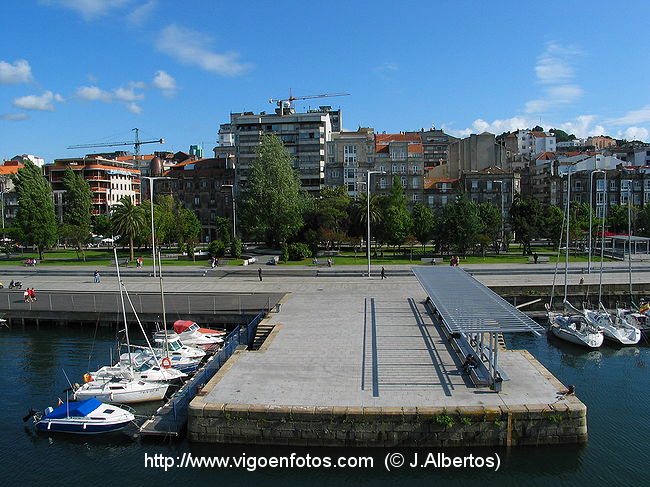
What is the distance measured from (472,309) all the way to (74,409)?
59.8 ft

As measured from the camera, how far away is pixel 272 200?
8275cm

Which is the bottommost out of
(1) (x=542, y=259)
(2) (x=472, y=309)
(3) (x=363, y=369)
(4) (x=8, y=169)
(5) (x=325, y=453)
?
(5) (x=325, y=453)

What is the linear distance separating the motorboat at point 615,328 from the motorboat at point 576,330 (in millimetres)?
405

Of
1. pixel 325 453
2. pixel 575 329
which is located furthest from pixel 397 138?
pixel 325 453

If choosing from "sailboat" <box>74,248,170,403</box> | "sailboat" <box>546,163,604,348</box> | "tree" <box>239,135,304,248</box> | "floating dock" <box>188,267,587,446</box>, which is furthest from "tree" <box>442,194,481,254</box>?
"sailboat" <box>74,248,170,403</box>

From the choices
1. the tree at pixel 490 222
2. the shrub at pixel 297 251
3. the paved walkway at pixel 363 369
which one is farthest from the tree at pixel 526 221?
the paved walkway at pixel 363 369

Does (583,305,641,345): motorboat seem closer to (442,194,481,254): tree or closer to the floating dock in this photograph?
the floating dock

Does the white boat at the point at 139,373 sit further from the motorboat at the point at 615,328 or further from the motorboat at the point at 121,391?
the motorboat at the point at 615,328

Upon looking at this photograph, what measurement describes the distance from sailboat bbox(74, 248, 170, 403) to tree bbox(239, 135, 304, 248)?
171 ft

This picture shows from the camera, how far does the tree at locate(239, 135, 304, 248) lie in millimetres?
81875

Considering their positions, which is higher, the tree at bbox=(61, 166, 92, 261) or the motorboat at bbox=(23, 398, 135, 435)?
the tree at bbox=(61, 166, 92, 261)

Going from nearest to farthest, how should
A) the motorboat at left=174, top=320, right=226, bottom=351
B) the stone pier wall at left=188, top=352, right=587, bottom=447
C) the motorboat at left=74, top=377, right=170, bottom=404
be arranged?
the stone pier wall at left=188, top=352, right=587, bottom=447 → the motorboat at left=74, top=377, right=170, bottom=404 → the motorboat at left=174, top=320, right=226, bottom=351

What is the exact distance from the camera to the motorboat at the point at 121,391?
28.7 metres

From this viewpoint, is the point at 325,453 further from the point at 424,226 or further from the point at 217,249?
the point at 424,226
